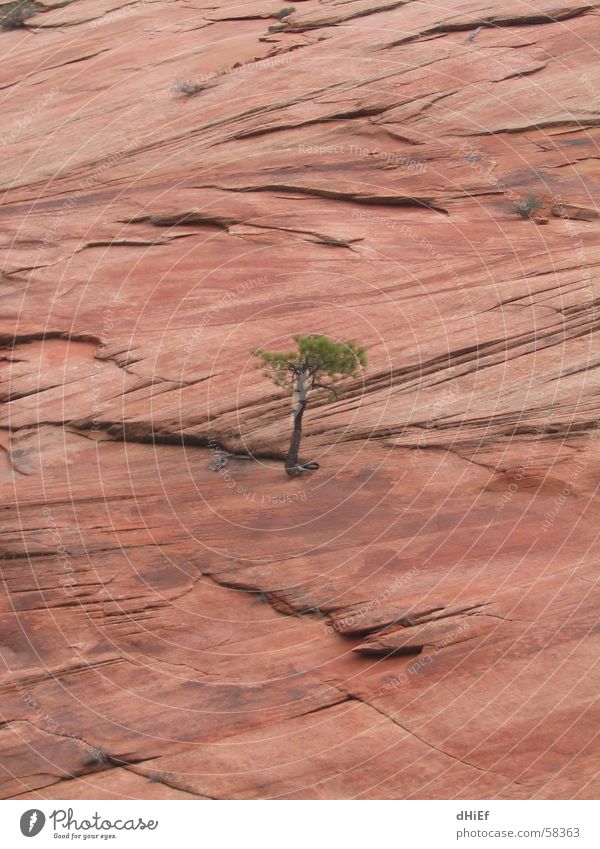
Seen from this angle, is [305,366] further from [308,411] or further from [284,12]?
[284,12]

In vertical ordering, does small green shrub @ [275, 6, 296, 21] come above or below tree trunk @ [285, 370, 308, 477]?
above

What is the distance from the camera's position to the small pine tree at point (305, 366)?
28281mm

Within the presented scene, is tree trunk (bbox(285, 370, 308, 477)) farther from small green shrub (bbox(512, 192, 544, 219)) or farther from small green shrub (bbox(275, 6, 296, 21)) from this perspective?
small green shrub (bbox(275, 6, 296, 21))

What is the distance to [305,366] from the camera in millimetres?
28562

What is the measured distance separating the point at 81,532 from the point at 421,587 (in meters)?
7.83

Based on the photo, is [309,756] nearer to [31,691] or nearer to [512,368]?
[31,691]

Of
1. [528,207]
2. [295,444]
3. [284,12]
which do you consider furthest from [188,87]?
[295,444]

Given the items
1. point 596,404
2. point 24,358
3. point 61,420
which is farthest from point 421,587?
point 24,358

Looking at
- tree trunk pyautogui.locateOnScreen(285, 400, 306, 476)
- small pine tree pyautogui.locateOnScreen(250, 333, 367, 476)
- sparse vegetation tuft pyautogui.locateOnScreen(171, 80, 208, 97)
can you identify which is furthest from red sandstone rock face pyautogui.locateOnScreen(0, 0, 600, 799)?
small pine tree pyautogui.locateOnScreen(250, 333, 367, 476)

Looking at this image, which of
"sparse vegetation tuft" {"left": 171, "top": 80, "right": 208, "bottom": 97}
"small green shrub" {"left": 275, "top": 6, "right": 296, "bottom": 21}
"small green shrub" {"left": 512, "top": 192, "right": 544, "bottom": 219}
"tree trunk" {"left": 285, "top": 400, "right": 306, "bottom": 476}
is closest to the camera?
"tree trunk" {"left": 285, "top": 400, "right": 306, "bottom": 476}

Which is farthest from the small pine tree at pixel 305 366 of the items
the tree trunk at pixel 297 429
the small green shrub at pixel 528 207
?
the small green shrub at pixel 528 207

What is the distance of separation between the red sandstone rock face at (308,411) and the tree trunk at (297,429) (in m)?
0.50

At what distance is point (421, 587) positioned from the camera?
2541 centimetres

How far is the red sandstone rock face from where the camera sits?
23.6 metres
